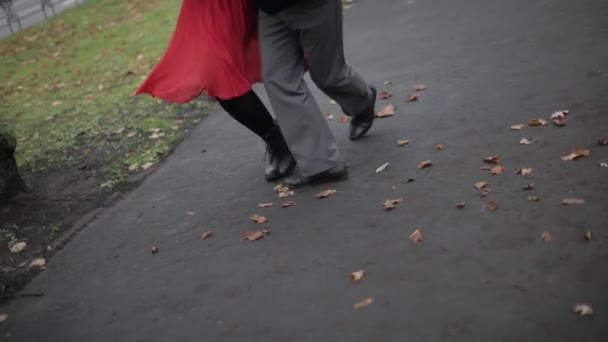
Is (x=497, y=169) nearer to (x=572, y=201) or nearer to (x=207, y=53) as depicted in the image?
(x=572, y=201)

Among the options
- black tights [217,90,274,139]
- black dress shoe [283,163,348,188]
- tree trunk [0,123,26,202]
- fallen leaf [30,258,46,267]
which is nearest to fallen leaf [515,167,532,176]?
black dress shoe [283,163,348,188]

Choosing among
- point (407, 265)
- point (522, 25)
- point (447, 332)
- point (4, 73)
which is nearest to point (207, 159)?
point (407, 265)

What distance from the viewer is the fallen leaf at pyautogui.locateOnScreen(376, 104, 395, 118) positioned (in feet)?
17.0

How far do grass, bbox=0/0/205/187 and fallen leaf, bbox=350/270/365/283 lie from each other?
266 cm

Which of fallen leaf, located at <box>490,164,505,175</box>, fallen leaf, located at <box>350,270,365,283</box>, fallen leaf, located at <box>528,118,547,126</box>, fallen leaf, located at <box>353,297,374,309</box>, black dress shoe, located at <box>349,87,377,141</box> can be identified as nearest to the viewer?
fallen leaf, located at <box>353,297,374,309</box>

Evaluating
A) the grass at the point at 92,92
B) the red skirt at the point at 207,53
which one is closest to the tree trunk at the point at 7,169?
the grass at the point at 92,92

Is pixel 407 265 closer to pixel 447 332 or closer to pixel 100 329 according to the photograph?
pixel 447 332

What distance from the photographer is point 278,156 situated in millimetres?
4473

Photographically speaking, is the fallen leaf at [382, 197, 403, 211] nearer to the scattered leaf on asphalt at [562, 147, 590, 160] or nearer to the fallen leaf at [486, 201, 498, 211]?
the fallen leaf at [486, 201, 498, 211]

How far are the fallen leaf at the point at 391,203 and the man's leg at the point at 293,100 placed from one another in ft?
1.72

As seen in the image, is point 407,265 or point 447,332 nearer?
point 447,332

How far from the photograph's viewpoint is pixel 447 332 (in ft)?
8.42

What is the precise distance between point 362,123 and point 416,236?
1.59m

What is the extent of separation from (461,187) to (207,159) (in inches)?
89.2
